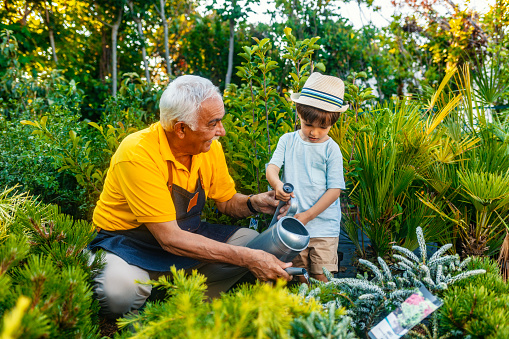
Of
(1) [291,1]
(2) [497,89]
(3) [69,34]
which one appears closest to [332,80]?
(2) [497,89]

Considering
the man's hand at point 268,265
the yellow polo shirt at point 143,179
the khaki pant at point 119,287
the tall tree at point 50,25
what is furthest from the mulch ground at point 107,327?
the tall tree at point 50,25

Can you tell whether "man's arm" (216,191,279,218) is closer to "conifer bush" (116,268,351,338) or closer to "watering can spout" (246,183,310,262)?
"watering can spout" (246,183,310,262)

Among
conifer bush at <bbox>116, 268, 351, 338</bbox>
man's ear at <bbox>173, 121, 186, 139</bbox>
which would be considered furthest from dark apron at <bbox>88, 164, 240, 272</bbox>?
conifer bush at <bbox>116, 268, 351, 338</bbox>

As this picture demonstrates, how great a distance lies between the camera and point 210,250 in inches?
71.9

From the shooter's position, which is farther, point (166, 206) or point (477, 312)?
point (166, 206)

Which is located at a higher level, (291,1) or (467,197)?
(291,1)

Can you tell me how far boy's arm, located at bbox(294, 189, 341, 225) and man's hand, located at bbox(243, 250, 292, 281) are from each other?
1.61ft

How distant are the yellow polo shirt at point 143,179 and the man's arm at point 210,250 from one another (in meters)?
0.07

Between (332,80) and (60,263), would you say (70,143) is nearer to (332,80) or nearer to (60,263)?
(60,263)

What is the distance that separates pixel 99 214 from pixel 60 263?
0.79 metres

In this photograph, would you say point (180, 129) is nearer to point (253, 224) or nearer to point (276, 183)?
point (276, 183)

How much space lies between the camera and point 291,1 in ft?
20.1

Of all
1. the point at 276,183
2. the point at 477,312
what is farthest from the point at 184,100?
the point at 477,312

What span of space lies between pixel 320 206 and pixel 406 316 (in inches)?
39.5
